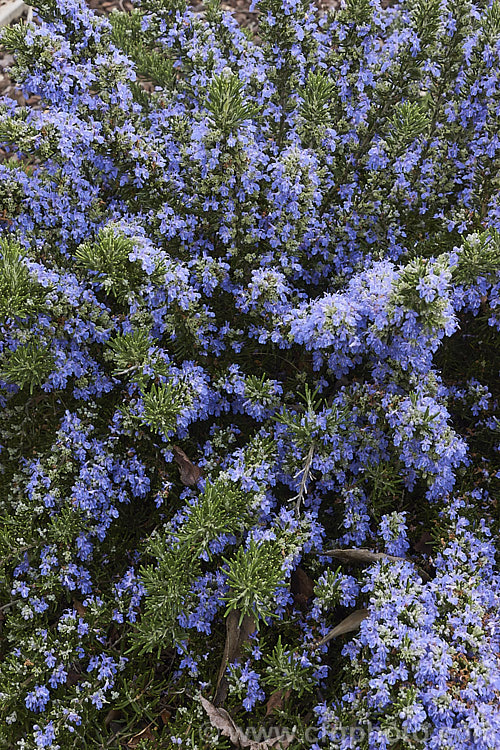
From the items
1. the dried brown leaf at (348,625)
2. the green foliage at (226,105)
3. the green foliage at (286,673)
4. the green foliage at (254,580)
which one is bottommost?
the green foliage at (286,673)

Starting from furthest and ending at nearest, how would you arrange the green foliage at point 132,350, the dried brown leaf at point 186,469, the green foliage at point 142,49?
the green foliage at point 142,49
the dried brown leaf at point 186,469
the green foliage at point 132,350

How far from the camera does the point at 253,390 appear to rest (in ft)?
10.7

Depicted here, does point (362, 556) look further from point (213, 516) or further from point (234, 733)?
point (234, 733)

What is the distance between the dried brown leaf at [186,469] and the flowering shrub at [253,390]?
18 millimetres

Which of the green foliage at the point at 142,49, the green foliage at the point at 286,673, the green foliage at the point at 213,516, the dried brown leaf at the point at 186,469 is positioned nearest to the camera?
the green foliage at the point at 213,516

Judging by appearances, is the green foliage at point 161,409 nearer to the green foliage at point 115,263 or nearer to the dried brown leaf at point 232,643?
the green foliage at point 115,263

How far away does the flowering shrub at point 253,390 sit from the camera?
2781mm

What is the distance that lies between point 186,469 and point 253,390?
2.08ft

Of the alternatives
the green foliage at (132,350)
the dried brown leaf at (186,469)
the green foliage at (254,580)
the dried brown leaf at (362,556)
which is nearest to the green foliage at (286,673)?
the green foliage at (254,580)

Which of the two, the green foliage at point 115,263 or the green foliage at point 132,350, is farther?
the green foliage at point 132,350

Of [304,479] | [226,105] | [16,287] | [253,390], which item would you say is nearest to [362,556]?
[304,479]

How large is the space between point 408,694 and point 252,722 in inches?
36.7

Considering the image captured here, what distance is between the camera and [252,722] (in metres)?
3.03

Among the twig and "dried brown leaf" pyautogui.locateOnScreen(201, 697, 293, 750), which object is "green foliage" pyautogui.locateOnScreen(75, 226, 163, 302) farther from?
"dried brown leaf" pyautogui.locateOnScreen(201, 697, 293, 750)
